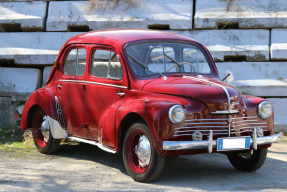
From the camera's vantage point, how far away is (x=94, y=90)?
18.5 ft

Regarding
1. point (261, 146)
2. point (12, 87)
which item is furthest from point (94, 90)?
point (12, 87)

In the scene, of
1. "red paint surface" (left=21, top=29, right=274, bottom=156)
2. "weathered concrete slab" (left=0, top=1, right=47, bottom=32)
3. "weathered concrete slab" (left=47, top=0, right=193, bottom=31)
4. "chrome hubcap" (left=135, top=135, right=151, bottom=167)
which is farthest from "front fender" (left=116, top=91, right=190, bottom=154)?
"weathered concrete slab" (left=0, top=1, right=47, bottom=32)

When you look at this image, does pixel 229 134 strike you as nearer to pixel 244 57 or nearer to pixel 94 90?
pixel 94 90

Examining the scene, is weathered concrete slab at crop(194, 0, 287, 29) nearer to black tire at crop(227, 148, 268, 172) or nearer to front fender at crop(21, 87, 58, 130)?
front fender at crop(21, 87, 58, 130)

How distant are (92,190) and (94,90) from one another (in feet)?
5.19

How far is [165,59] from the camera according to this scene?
217 inches

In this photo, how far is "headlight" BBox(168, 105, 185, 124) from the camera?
176 inches

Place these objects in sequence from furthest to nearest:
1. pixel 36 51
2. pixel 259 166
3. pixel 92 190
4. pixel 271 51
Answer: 1. pixel 36 51
2. pixel 271 51
3. pixel 259 166
4. pixel 92 190

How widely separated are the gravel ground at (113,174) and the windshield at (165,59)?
133cm

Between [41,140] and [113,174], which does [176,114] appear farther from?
[41,140]

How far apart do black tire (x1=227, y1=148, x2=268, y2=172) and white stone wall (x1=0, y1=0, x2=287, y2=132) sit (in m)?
2.71

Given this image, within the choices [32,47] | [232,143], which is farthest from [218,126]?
[32,47]

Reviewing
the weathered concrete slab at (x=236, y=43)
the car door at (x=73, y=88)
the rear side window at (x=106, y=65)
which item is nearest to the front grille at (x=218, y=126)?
the rear side window at (x=106, y=65)

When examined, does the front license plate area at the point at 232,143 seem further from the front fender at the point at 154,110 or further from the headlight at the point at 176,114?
the front fender at the point at 154,110
